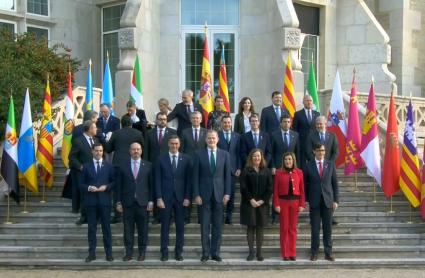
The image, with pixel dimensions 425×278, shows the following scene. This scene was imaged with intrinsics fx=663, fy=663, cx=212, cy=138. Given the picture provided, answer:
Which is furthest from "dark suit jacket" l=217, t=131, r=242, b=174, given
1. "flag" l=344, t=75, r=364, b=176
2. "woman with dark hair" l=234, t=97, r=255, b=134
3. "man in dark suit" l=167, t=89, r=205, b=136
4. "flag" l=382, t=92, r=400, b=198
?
"flag" l=382, t=92, r=400, b=198

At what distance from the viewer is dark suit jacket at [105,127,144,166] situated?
36.5 ft

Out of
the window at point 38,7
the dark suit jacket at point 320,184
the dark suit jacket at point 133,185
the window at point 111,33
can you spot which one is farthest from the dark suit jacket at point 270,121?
the window at point 38,7

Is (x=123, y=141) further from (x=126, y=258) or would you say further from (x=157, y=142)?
(x=126, y=258)

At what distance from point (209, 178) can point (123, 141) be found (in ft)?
5.88

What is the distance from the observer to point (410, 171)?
39.1 ft

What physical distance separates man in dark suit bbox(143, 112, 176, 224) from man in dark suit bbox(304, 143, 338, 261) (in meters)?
2.54

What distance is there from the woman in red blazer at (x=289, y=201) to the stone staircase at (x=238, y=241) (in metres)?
0.27

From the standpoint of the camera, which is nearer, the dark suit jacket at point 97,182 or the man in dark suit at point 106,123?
the dark suit jacket at point 97,182

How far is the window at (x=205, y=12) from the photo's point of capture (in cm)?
1709

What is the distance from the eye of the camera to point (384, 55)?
18453mm

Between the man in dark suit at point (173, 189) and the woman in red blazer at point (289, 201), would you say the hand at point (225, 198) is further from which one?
the woman in red blazer at point (289, 201)

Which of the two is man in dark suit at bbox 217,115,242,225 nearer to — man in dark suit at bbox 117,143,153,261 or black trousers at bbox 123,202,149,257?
man in dark suit at bbox 117,143,153,261

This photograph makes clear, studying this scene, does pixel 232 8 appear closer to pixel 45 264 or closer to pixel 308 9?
pixel 308 9

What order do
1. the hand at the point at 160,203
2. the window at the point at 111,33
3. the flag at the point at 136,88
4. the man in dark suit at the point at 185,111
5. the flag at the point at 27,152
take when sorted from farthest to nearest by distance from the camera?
the window at the point at 111,33
the flag at the point at 136,88
the flag at the point at 27,152
the man in dark suit at the point at 185,111
the hand at the point at 160,203
